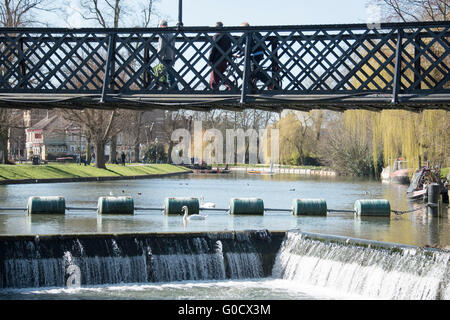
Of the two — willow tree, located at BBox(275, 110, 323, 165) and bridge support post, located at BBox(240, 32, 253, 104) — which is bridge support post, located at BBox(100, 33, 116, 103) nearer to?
bridge support post, located at BBox(240, 32, 253, 104)

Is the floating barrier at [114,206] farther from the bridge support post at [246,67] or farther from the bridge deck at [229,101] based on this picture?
the bridge support post at [246,67]

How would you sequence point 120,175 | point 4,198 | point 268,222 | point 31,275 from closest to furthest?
A: point 31,275 < point 268,222 < point 4,198 < point 120,175

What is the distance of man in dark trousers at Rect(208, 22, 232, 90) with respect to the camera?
1972cm

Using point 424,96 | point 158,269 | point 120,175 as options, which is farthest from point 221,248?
point 120,175

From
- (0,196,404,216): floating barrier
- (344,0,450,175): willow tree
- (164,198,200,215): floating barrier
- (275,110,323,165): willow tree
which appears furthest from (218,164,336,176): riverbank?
(164,198,200,215): floating barrier

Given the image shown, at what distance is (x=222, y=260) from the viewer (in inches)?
942

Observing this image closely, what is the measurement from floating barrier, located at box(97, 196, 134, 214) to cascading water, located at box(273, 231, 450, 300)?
1019 centimetres

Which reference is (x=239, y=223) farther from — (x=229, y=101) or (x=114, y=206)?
(x=229, y=101)

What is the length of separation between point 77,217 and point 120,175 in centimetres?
3851

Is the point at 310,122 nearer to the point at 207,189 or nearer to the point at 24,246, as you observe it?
the point at 207,189

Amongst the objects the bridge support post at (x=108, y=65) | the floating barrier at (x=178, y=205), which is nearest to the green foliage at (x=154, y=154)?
the floating barrier at (x=178, y=205)

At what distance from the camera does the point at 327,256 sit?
22922 millimetres

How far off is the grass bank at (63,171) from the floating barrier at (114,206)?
21.8 m

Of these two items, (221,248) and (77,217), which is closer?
(221,248)
